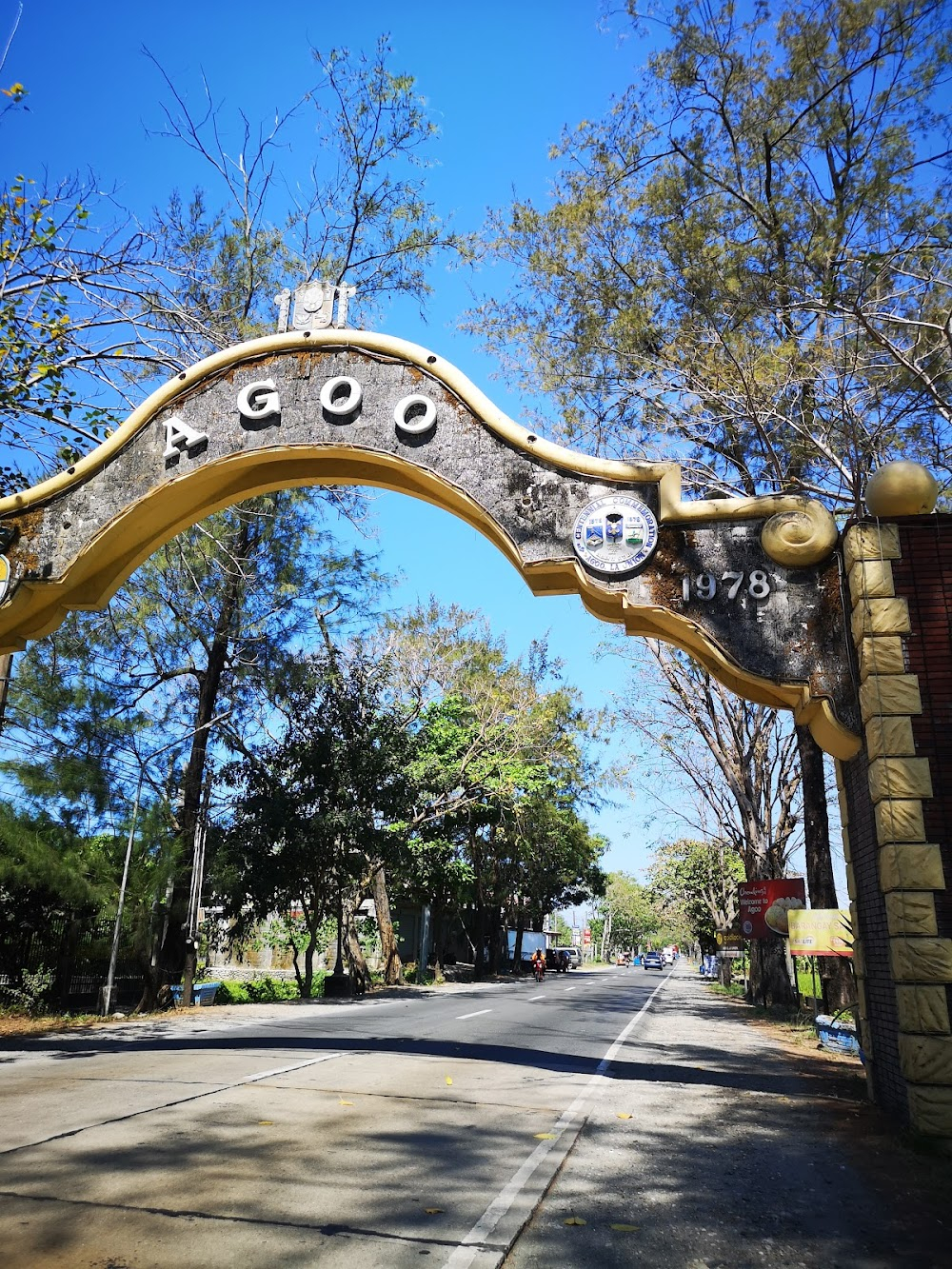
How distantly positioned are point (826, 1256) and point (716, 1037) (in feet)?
36.7

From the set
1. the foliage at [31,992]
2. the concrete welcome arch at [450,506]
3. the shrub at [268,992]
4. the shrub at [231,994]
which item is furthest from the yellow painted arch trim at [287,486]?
the shrub at [268,992]

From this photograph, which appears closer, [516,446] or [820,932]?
[516,446]

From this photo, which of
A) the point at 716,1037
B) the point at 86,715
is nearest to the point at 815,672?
the point at 716,1037

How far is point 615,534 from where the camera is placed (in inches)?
333

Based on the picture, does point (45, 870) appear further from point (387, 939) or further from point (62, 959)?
point (387, 939)

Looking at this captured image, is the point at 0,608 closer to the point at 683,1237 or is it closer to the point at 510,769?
the point at 683,1237

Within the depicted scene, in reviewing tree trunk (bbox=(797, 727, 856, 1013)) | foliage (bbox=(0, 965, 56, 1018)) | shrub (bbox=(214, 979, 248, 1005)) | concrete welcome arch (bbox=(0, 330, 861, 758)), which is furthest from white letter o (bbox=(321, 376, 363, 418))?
shrub (bbox=(214, 979, 248, 1005))

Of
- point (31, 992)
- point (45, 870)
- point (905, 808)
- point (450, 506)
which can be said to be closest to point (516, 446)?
point (450, 506)

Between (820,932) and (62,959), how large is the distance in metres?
13.2

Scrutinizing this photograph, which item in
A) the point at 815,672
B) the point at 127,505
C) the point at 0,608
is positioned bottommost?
the point at 815,672

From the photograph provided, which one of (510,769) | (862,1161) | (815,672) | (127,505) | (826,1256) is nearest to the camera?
(826,1256)

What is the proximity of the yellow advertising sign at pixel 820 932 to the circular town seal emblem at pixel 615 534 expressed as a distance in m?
7.12

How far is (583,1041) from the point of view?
43.9 feet

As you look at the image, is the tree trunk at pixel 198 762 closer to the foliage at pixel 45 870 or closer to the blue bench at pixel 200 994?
the blue bench at pixel 200 994
